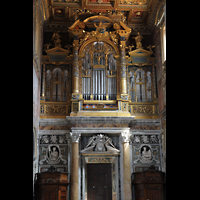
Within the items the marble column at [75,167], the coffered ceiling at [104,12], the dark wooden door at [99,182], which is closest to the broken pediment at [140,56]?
the coffered ceiling at [104,12]

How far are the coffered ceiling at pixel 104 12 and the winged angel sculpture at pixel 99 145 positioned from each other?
6.06m

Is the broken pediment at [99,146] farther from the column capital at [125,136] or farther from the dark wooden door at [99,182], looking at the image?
the dark wooden door at [99,182]

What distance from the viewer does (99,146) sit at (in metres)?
13.1

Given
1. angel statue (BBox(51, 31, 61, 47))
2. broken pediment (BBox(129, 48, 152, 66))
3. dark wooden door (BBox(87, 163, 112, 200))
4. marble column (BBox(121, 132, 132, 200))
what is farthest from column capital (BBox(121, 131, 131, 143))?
angel statue (BBox(51, 31, 61, 47))

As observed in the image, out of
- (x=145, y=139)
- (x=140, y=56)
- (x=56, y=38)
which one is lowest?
(x=145, y=139)

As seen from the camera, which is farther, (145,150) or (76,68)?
(76,68)

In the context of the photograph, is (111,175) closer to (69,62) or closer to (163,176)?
(163,176)

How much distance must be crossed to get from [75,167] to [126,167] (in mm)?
2249

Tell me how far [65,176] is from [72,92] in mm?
3939

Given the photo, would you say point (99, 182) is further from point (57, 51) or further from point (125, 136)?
point (57, 51)

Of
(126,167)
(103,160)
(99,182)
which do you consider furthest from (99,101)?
Result: (99,182)

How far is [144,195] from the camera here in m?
12.1

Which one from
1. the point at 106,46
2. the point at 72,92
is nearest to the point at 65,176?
the point at 72,92

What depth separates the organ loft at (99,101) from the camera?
41.4ft
